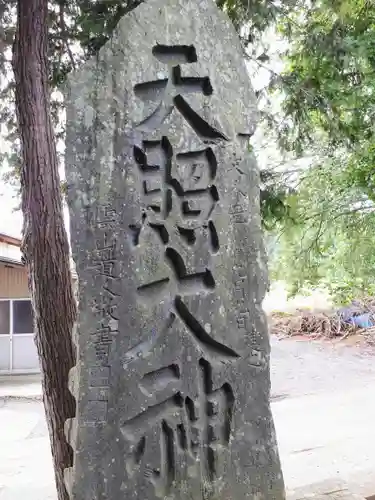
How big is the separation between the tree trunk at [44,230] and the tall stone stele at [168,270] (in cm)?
92

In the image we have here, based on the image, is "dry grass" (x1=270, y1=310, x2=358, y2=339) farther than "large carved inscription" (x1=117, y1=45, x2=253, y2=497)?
Yes

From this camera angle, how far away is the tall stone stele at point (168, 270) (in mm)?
2166

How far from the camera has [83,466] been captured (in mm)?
2096

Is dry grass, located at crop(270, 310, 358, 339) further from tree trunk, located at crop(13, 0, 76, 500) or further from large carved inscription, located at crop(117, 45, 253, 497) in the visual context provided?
large carved inscription, located at crop(117, 45, 253, 497)

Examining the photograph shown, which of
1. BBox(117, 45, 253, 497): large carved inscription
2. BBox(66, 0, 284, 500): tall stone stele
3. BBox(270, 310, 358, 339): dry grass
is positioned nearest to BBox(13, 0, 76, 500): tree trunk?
BBox(66, 0, 284, 500): tall stone stele

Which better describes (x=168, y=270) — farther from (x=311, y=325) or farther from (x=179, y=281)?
(x=311, y=325)

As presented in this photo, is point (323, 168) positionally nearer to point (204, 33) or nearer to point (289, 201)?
point (289, 201)

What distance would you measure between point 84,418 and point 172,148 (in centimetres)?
120

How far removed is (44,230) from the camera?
3.23 meters

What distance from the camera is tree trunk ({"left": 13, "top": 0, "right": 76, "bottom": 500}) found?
3.14 meters

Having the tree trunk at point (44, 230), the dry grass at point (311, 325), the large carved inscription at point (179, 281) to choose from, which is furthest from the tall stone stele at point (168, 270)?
the dry grass at point (311, 325)

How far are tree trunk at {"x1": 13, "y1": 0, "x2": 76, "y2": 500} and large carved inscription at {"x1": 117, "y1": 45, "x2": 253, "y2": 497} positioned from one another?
1.08m

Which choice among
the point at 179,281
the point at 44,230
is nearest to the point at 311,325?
the point at 44,230

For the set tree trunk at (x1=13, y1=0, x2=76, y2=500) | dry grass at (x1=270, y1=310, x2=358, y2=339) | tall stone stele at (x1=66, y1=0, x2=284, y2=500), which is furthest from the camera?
dry grass at (x1=270, y1=310, x2=358, y2=339)
